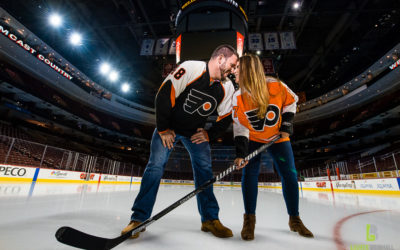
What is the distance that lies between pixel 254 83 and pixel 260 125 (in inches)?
15.0

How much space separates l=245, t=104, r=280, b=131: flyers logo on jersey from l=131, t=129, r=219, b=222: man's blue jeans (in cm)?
46

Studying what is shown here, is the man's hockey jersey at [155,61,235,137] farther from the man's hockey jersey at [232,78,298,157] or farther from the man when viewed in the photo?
the man's hockey jersey at [232,78,298,157]

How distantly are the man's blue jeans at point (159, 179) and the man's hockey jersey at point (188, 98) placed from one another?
0.16 meters

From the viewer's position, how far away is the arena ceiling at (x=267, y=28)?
9109mm

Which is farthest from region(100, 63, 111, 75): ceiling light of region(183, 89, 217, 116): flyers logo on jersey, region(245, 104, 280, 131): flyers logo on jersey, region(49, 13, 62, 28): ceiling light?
region(245, 104, 280, 131): flyers logo on jersey

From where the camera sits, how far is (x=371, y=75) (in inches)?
501

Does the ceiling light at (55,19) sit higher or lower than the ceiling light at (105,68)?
lower

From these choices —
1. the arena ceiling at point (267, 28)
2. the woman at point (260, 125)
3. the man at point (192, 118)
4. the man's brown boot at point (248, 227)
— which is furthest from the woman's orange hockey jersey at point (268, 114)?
the arena ceiling at point (267, 28)

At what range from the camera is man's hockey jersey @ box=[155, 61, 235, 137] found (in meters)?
1.40

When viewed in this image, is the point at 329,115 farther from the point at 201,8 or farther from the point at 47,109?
the point at 47,109

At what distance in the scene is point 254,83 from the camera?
1.47 meters

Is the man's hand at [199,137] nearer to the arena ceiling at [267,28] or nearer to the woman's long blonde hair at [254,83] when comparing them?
the woman's long blonde hair at [254,83]

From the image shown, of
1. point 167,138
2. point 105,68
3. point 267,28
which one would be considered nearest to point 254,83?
point 167,138

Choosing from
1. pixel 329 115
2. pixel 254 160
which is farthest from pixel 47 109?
pixel 329 115
